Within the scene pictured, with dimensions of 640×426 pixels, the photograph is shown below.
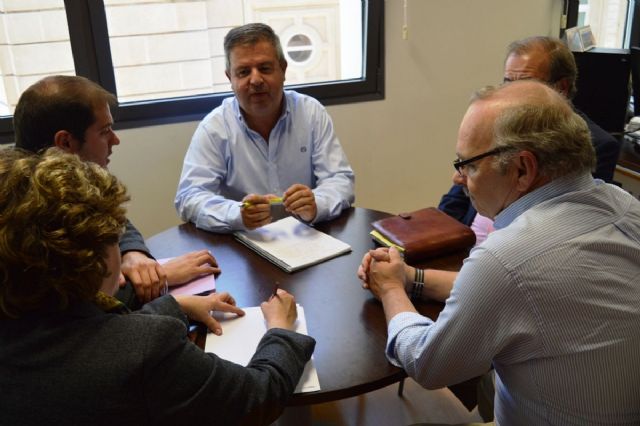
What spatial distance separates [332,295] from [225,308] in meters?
0.29

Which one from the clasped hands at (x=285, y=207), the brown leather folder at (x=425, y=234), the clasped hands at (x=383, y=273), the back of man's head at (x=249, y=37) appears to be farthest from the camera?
the back of man's head at (x=249, y=37)

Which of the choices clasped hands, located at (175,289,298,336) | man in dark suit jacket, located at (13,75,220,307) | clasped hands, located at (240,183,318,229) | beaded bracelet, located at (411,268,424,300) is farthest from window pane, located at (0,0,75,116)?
beaded bracelet, located at (411,268,424,300)

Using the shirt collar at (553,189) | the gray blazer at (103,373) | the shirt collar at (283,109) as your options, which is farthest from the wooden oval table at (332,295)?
the shirt collar at (283,109)

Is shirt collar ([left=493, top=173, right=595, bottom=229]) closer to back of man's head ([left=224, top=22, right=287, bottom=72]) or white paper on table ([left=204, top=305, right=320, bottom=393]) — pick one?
white paper on table ([left=204, top=305, right=320, bottom=393])

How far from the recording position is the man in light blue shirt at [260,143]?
2.17m

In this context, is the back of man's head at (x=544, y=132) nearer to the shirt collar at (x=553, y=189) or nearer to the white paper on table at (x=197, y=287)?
the shirt collar at (x=553, y=189)

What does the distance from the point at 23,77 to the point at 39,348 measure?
217 cm

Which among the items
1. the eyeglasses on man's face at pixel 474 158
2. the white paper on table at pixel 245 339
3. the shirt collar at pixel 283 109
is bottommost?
the white paper on table at pixel 245 339

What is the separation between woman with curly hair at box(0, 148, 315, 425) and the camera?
823mm

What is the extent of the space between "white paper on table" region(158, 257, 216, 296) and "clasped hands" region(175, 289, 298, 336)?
13cm

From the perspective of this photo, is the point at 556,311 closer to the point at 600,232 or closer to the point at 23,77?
the point at 600,232

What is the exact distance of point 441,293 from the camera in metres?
1.44

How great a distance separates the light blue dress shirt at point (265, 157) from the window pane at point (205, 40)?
2.17 ft

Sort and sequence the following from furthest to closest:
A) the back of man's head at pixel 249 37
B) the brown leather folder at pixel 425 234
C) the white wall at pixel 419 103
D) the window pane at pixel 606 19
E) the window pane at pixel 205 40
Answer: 1. the window pane at pixel 606 19
2. the white wall at pixel 419 103
3. the window pane at pixel 205 40
4. the back of man's head at pixel 249 37
5. the brown leather folder at pixel 425 234
